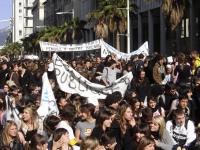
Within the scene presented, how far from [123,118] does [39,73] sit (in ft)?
39.3

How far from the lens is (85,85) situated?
48.6 feet

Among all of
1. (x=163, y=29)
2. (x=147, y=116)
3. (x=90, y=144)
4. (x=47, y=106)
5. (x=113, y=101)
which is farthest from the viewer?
(x=163, y=29)

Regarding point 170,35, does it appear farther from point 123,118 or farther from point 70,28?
point 123,118

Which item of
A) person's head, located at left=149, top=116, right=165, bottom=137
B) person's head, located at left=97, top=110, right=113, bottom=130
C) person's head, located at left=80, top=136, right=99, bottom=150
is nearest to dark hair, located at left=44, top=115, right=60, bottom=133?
person's head, located at left=97, top=110, right=113, bottom=130

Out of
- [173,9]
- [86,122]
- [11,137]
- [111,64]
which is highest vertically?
[173,9]

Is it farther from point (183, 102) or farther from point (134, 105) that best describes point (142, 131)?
point (183, 102)

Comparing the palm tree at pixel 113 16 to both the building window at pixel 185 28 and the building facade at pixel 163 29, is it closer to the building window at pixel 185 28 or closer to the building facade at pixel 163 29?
the building facade at pixel 163 29

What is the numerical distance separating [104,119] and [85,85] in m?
5.43

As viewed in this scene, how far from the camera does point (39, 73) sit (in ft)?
70.4

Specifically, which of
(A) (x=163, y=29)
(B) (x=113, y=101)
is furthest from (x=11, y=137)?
(A) (x=163, y=29)

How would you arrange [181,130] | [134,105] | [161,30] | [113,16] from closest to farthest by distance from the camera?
[181,130] < [134,105] < [161,30] < [113,16]

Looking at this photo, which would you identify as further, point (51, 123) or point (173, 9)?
point (173, 9)

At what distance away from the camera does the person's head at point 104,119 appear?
938cm

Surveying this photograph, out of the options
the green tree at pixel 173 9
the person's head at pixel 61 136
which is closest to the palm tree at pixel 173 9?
the green tree at pixel 173 9
